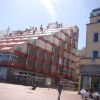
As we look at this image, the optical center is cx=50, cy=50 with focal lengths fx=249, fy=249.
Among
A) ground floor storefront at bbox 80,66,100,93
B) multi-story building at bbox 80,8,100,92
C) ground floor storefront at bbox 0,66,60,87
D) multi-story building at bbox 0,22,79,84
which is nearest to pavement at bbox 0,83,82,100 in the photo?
ground floor storefront at bbox 80,66,100,93

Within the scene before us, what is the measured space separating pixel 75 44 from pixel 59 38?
451 inches

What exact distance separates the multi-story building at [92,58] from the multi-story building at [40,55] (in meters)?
23.0

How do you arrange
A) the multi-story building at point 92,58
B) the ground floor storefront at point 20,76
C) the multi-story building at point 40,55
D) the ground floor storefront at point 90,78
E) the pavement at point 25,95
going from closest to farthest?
1. the pavement at point 25,95
2. the ground floor storefront at point 90,78
3. the multi-story building at point 92,58
4. the ground floor storefront at point 20,76
5. the multi-story building at point 40,55

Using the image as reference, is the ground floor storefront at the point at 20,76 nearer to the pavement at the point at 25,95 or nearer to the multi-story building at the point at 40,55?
the multi-story building at the point at 40,55

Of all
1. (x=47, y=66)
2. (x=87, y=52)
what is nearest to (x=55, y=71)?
(x=47, y=66)

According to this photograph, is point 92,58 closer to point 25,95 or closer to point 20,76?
point 25,95

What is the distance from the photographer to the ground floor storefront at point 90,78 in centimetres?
3419

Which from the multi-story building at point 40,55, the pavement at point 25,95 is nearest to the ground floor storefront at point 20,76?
the multi-story building at point 40,55

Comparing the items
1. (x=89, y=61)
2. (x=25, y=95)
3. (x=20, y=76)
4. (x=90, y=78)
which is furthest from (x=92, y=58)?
(x=20, y=76)

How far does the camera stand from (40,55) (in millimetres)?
67750

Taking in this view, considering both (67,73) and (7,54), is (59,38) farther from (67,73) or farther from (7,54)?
(7,54)

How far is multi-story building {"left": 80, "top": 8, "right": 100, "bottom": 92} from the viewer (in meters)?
34.5

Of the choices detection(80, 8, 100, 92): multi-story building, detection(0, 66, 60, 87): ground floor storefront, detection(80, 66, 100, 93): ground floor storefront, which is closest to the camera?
detection(80, 66, 100, 93): ground floor storefront

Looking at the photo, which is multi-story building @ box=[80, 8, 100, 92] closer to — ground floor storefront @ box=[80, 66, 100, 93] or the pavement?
ground floor storefront @ box=[80, 66, 100, 93]
